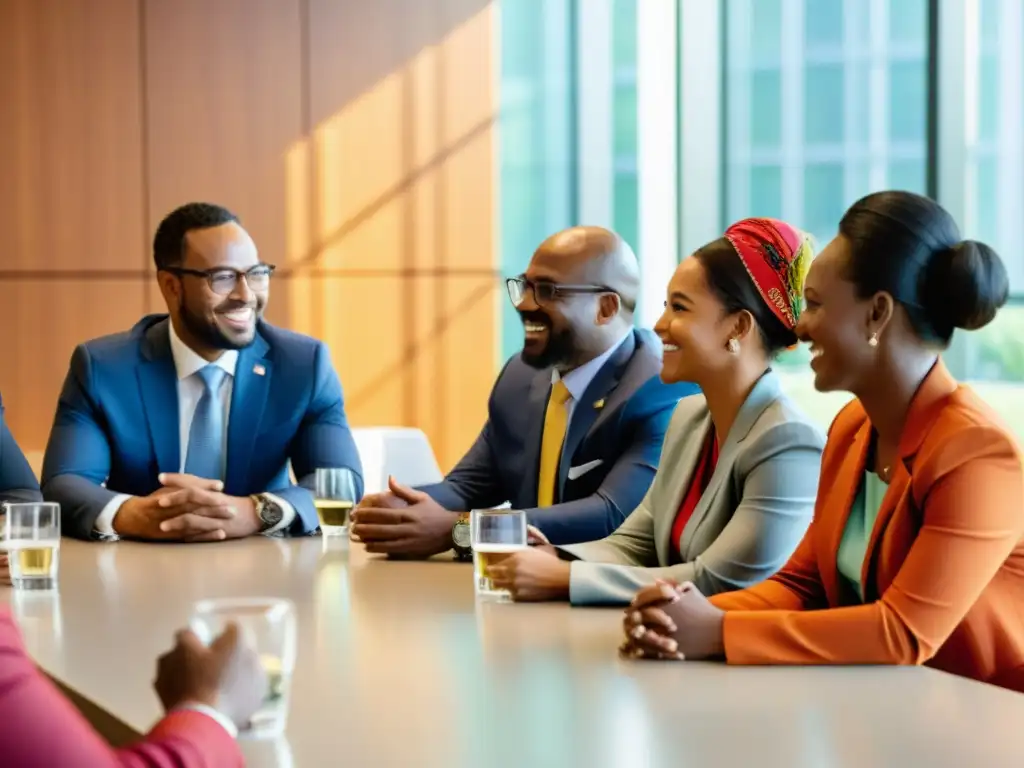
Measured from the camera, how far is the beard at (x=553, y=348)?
11.1 ft

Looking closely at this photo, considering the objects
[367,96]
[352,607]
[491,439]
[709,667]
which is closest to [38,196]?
[367,96]

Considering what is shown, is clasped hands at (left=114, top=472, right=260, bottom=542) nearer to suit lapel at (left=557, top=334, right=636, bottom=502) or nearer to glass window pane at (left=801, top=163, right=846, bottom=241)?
suit lapel at (left=557, top=334, right=636, bottom=502)

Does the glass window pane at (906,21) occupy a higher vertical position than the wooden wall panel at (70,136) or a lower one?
higher

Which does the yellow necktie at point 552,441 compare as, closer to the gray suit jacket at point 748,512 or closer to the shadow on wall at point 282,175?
the gray suit jacket at point 748,512

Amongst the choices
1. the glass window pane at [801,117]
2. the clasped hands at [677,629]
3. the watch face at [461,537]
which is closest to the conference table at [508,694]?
the clasped hands at [677,629]

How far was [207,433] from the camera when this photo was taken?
368 cm

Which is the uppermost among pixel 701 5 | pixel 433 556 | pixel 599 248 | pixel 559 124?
pixel 701 5

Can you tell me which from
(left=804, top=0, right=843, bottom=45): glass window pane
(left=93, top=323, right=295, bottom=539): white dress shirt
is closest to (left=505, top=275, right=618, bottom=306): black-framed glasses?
(left=93, top=323, right=295, bottom=539): white dress shirt

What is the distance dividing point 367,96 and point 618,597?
190 inches

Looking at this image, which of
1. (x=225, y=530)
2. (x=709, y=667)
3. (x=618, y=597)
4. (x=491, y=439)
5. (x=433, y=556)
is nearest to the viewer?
(x=709, y=667)

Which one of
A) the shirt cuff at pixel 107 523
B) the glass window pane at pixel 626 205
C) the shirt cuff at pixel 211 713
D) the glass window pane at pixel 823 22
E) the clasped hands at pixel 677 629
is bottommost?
the shirt cuff at pixel 107 523

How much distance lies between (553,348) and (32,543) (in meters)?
1.28

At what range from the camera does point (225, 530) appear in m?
3.22

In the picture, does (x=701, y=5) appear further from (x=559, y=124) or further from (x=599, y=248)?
(x=599, y=248)
